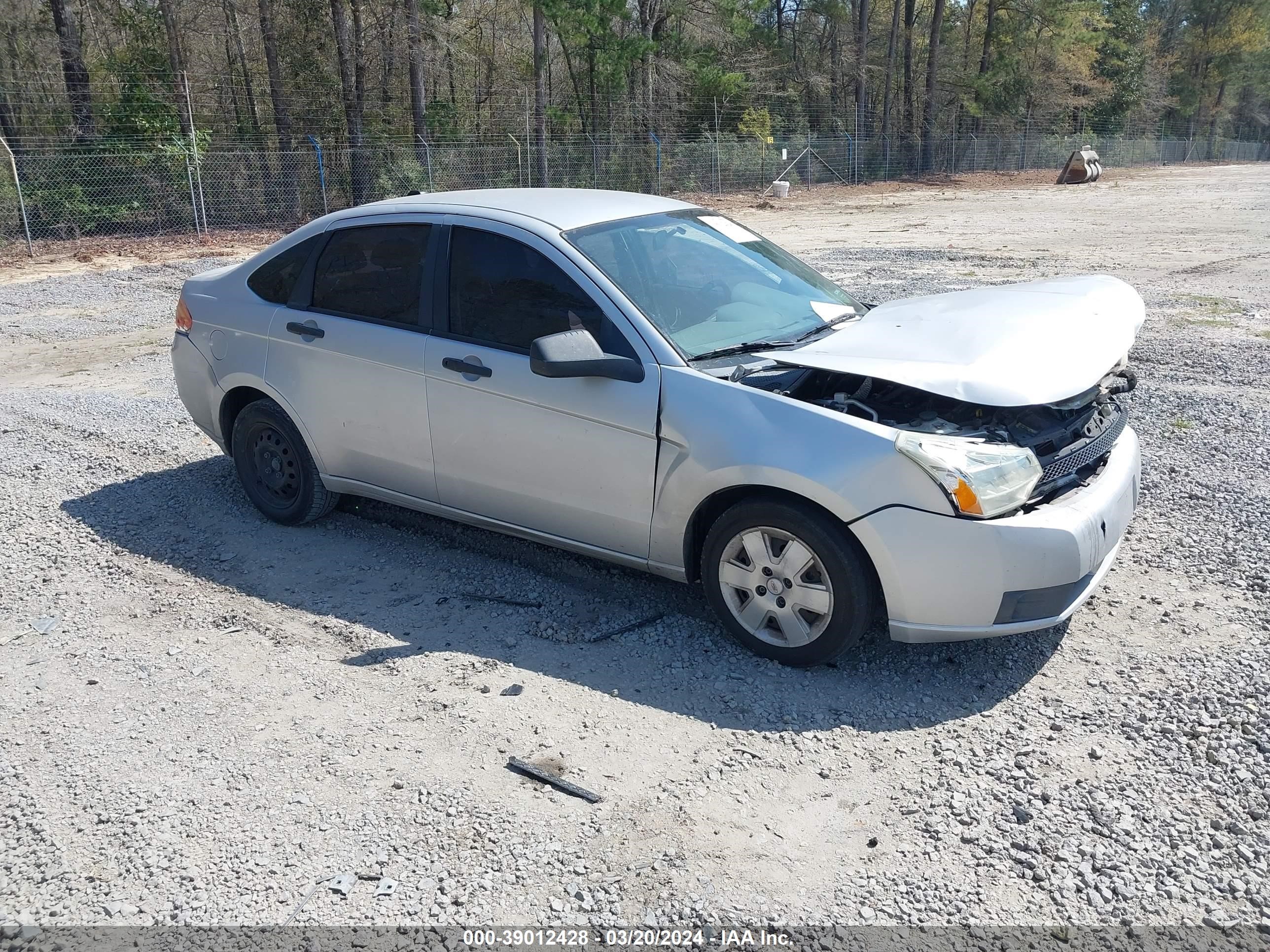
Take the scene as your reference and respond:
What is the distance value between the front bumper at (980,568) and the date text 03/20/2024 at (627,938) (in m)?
1.39

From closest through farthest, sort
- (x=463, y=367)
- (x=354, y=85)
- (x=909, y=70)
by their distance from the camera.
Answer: (x=463, y=367)
(x=354, y=85)
(x=909, y=70)

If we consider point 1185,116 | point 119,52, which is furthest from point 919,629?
point 1185,116

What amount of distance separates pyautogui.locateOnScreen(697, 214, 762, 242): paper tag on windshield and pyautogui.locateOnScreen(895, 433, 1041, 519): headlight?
6.14ft

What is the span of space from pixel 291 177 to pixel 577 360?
2242 cm

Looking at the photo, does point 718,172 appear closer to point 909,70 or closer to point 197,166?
point 197,166

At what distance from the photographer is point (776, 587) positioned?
3914 mm

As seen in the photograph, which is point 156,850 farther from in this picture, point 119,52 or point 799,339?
point 119,52

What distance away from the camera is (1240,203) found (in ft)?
93.5

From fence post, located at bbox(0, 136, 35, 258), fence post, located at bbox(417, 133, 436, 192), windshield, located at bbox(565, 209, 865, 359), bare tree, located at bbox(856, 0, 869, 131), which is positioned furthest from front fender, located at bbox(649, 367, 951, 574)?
bare tree, located at bbox(856, 0, 869, 131)

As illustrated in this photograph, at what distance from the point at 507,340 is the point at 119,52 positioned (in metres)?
26.7

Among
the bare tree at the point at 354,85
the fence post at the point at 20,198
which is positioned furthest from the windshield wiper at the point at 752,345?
the bare tree at the point at 354,85

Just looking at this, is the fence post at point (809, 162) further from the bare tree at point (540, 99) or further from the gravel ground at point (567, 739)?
the gravel ground at point (567, 739)

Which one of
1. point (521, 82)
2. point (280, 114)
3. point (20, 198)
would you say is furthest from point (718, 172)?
point (20, 198)

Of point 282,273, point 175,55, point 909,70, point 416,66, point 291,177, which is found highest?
point 909,70
